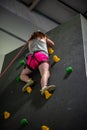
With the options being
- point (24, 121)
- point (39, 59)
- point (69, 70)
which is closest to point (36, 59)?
point (39, 59)

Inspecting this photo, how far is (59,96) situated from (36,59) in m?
0.56

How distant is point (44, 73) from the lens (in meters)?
2.08

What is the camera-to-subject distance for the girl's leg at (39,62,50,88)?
6.57ft

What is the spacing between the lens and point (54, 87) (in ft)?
6.26

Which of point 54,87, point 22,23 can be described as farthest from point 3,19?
point 54,87

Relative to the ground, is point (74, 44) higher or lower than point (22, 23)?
lower

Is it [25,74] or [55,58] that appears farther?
[25,74]

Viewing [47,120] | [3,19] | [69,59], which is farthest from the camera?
[3,19]

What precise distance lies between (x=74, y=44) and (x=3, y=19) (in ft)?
6.62

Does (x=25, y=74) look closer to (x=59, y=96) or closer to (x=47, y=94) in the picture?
(x=47, y=94)

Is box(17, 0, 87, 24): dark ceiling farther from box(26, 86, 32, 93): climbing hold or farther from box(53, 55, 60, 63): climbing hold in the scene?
box(26, 86, 32, 93): climbing hold

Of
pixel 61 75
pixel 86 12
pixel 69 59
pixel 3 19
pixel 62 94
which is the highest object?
pixel 86 12

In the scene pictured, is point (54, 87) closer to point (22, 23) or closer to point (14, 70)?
point (14, 70)

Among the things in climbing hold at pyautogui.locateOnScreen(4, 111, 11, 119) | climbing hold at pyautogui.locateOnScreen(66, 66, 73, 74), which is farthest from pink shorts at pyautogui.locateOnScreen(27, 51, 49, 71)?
climbing hold at pyautogui.locateOnScreen(4, 111, 11, 119)
